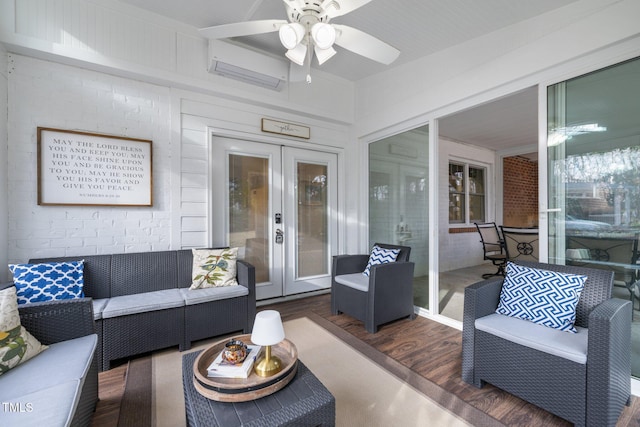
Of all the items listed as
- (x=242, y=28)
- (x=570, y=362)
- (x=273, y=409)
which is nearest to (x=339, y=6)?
(x=242, y=28)

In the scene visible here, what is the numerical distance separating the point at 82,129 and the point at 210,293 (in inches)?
77.4

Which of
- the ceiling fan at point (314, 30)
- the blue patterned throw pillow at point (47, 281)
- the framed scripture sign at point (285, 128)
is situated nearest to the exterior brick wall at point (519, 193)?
the framed scripture sign at point (285, 128)

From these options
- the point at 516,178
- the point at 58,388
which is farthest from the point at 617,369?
the point at 516,178

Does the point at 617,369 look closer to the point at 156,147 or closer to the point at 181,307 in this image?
the point at 181,307

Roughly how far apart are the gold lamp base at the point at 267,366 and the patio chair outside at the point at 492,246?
4.51 meters

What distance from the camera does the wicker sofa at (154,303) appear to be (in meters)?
2.17

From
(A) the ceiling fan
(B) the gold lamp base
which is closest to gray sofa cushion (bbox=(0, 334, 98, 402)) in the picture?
(B) the gold lamp base

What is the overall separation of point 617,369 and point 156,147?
155 inches

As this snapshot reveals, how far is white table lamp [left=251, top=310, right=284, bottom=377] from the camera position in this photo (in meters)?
1.29

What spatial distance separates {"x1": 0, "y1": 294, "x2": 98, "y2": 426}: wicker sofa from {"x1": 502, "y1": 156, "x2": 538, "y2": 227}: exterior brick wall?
729 centimetres

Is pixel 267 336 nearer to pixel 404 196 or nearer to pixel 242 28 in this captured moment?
pixel 242 28

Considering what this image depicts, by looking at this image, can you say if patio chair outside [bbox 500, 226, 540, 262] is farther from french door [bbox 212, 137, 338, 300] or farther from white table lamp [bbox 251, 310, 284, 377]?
white table lamp [bbox 251, 310, 284, 377]

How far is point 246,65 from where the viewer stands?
10.3 ft

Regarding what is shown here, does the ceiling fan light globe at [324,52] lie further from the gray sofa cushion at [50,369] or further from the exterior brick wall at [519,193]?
the exterior brick wall at [519,193]
